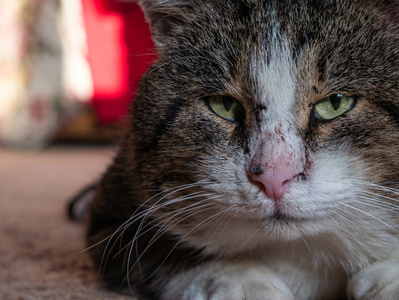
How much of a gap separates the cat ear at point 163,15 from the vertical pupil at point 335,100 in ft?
1.17

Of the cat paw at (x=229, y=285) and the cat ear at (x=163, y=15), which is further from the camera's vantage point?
the cat ear at (x=163, y=15)

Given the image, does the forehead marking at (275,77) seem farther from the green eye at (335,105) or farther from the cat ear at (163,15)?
the cat ear at (163,15)

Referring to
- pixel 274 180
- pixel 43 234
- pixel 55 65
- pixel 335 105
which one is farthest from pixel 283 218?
pixel 55 65

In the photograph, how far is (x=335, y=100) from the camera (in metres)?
0.82

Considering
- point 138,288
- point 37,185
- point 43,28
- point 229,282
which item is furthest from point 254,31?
point 43,28

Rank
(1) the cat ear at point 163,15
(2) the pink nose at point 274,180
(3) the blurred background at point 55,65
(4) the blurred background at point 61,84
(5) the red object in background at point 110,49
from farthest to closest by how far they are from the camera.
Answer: (3) the blurred background at point 55,65 → (5) the red object in background at point 110,49 → (4) the blurred background at point 61,84 → (1) the cat ear at point 163,15 → (2) the pink nose at point 274,180

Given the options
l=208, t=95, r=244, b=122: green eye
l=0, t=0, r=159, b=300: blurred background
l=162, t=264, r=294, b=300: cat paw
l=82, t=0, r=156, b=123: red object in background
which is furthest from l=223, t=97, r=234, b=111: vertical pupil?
l=82, t=0, r=156, b=123: red object in background

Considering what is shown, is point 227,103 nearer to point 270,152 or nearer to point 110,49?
point 270,152

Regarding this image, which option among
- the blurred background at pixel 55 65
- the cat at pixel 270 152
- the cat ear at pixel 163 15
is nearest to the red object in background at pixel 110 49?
the blurred background at pixel 55 65

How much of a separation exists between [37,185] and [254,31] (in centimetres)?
186

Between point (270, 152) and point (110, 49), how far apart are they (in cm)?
274

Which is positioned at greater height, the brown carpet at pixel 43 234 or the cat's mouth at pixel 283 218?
the cat's mouth at pixel 283 218

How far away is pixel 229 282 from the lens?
0.87 m

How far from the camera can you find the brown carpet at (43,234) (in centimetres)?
104
